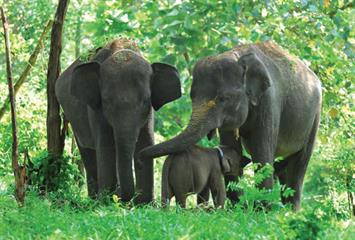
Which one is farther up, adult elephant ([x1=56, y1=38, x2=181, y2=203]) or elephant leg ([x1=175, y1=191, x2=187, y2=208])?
adult elephant ([x1=56, y1=38, x2=181, y2=203])

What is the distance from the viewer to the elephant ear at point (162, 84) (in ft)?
29.4

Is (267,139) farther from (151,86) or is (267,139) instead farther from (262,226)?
(262,226)

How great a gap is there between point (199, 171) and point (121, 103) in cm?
95

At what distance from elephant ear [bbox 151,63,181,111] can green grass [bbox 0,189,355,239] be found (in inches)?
77.0

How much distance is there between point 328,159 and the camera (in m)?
12.9

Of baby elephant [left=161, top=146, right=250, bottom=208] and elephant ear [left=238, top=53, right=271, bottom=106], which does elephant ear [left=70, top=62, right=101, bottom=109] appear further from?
elephant ear [left=238, top=53, right=271, bottom=106]

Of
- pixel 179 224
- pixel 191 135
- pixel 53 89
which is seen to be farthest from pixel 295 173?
pixel 179 224

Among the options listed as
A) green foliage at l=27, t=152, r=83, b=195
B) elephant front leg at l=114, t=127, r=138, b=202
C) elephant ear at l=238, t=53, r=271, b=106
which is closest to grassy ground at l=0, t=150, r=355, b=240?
elephant front leg at l=114, t=127, r=138, b=202

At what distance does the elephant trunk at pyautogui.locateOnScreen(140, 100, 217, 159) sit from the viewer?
317 inches

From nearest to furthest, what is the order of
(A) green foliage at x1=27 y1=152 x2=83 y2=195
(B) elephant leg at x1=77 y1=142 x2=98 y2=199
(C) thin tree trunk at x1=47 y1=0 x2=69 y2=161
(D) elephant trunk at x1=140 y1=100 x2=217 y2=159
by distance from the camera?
(D) elephant trunk at x1=140 y1=100 x2=217 y2=159
(A) green foliage at x1=27 y1=152 x2=83 y2=195
(C) thin tree trunk at x1=47 y1=0 x2=69 y2=161
(B) elephant leg at x1=77 y1=142 x2=98 y2=199

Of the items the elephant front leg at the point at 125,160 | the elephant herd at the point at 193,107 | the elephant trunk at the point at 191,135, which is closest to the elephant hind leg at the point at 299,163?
the elephant herd at the point at 193,107

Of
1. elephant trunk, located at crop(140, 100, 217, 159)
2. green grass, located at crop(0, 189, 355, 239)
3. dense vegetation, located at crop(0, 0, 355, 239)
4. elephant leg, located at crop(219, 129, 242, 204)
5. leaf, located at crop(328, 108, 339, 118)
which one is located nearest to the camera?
green grass, located at crop(0, 189, 355, 239)

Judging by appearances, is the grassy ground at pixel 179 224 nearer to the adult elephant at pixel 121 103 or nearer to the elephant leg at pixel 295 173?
the adult elephant at pixel 121 103

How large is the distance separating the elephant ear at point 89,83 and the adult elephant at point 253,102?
965mm
